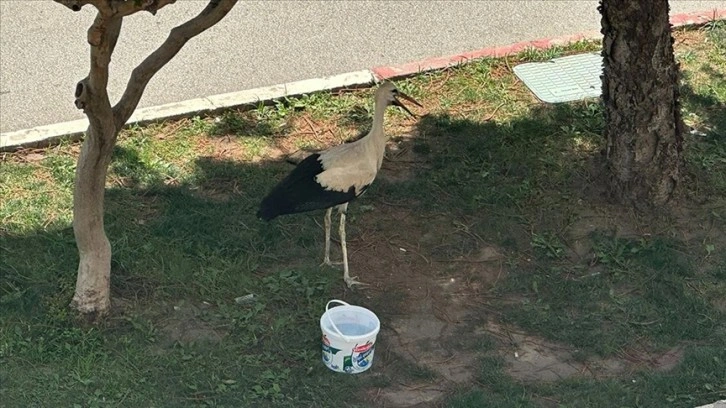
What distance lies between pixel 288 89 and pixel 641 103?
2.92 meters

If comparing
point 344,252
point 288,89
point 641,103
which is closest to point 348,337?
point 344,252

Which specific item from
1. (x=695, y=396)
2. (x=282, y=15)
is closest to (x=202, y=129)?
(x=282, y=15)

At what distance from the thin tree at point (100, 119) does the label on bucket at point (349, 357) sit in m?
1.31

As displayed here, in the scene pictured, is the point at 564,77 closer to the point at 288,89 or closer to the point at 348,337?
the point at 288,89

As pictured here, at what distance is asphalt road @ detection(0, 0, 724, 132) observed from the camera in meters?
9.12

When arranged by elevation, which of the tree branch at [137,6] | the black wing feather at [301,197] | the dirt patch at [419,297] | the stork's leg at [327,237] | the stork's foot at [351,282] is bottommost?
the dirt patch at [419,297]

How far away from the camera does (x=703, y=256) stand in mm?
7219

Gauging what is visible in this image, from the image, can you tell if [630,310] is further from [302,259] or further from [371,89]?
[371,89]

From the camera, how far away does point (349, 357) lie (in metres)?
6.11

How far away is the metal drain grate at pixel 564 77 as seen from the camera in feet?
29.7

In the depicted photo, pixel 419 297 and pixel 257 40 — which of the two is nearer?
pixel 419 297

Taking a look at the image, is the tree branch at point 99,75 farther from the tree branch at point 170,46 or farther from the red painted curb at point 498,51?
the red painted curb at point 498,51

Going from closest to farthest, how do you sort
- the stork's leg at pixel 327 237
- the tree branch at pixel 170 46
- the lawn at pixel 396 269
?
the tree branch at pixel 170 46 < the lawn at pixel 396 269 < the stork's leg at pixel 327 237

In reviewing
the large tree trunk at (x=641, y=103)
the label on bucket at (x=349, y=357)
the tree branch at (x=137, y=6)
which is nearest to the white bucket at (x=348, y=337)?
the label on bucket at (x=349, y=357)
